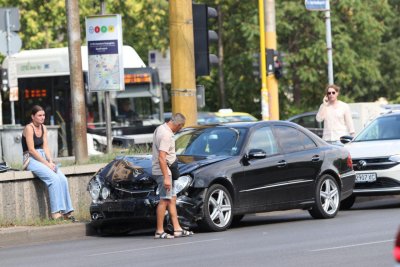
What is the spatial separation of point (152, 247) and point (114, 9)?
33571mm

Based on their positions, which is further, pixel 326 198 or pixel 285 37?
pixel 285 37

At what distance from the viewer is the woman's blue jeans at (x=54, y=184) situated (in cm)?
1650

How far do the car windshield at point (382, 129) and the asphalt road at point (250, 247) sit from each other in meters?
2.58

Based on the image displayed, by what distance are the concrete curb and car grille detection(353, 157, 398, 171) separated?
14.9ft

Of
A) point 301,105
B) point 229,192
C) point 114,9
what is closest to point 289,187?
point 229,192

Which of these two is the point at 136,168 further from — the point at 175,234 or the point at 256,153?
the point at 256,153

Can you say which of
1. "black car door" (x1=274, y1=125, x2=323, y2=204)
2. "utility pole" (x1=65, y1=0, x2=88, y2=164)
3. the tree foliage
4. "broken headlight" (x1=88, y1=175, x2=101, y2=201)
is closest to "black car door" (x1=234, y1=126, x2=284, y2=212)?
"black car door" (x1=274, y1=125, x2=323, y2=204)

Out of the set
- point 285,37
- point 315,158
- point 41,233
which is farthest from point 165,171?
point 285,37

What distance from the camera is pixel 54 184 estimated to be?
16.5 metres

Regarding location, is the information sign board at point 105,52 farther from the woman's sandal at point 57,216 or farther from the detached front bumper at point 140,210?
the detached front bumper at point 140,210

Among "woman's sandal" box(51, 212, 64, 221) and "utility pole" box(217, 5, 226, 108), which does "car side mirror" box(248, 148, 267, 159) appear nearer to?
"woman's sandal" box(51, 212, 64, 221)

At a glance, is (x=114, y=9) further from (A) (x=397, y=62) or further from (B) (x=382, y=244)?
(B) (x=382, y=244)

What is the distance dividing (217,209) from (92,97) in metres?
20.7

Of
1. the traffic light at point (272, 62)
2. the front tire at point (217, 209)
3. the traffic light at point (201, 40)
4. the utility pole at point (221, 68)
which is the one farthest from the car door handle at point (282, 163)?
the utility pole at point (221, 68)
